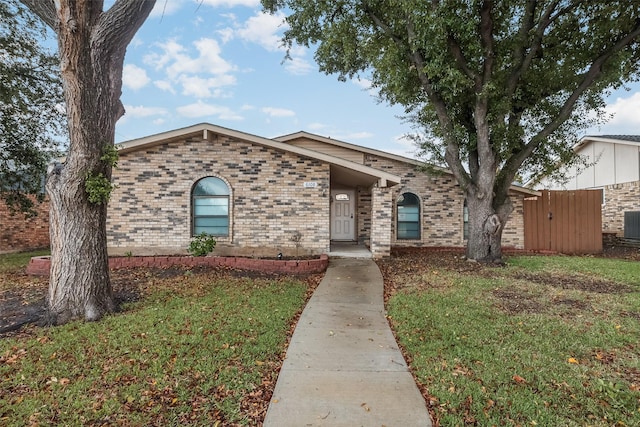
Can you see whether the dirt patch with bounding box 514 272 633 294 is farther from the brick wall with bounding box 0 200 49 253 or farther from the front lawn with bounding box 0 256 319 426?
the brick wall with bounding box 0 200 49 253

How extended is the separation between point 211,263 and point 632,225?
16995mm

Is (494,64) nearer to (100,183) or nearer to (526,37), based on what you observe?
(526,37)

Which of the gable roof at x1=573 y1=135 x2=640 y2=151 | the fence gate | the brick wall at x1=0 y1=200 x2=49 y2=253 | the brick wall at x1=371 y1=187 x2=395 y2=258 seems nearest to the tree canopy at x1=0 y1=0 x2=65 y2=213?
the brick wall at x1=0 y1=200 x2=49 y2=253

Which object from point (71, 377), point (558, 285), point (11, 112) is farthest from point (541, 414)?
point (11, 112)

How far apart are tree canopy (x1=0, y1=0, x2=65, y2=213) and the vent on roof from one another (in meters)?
22.6

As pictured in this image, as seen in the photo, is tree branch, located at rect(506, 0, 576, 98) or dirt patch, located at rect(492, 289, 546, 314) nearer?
dirt patch, located at rect(492, 289, 546, 314)

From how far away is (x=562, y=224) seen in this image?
42.0 feet

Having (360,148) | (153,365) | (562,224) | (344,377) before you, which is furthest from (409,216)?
(153,365)

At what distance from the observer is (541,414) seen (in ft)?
8.63

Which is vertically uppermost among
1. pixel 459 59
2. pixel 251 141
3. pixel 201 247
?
pixel 459 59

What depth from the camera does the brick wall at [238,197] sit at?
9.94 metres

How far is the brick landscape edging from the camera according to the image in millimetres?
8164

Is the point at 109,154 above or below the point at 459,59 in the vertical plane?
below

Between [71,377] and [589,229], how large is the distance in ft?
52.1
